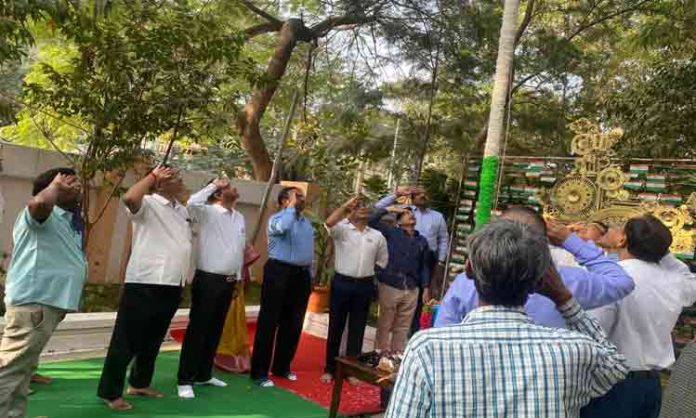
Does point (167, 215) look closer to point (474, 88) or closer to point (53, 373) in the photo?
point (53, 373)

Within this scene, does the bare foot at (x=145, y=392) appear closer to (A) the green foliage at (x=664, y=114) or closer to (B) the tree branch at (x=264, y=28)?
(A) the green foliage at (x=664, y=114)

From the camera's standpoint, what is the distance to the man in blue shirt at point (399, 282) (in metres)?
5.29

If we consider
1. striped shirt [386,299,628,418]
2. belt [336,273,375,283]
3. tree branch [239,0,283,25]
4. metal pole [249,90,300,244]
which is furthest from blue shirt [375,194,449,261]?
striped shirt [386,299,628,418]

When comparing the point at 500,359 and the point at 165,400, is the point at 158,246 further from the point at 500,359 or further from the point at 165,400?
the point at 500,359

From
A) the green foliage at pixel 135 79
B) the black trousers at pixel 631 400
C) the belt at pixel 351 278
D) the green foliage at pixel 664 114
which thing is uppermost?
the green foliage at pixel 664 114

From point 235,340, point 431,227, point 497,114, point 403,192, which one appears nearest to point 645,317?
point 497,114

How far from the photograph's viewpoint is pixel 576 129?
6238 millimetres

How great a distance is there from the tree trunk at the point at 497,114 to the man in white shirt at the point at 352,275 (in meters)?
0.94

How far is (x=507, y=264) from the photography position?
4.70 feet

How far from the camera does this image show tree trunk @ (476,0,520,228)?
4543 millimetres

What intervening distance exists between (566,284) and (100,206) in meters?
6.04

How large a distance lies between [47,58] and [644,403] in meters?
10.2

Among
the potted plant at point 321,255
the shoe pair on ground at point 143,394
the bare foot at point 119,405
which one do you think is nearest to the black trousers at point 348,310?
the shoe pair on ground at point 143,394

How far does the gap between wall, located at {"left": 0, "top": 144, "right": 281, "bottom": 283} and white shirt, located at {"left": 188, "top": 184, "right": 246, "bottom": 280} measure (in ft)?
8.56
